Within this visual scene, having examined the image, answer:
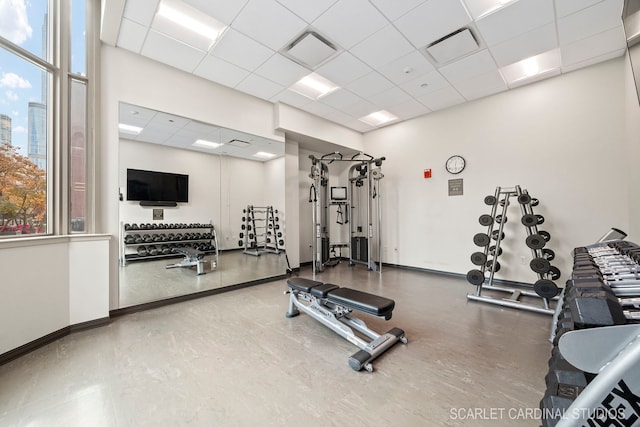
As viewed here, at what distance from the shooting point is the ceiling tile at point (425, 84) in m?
3.92

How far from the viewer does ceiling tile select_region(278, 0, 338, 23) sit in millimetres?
2539

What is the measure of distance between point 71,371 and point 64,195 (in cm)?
179

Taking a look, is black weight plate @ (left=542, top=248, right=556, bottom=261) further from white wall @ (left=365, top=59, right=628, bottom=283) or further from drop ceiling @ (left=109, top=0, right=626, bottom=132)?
drop ceiling @ (left=109, top=0, right=626, bottom=132)

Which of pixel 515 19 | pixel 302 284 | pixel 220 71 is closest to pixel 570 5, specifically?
pixel 515 19

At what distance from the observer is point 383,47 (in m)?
3.22

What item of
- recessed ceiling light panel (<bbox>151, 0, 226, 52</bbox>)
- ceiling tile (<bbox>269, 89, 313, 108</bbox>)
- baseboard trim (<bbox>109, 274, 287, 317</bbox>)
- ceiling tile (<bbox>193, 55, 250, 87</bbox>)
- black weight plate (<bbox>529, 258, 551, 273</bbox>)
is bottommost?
baseboard trim (<bbox>109, 274, 287, 317</bbox>)

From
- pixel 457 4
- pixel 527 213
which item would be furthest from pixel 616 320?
pixel 527 213

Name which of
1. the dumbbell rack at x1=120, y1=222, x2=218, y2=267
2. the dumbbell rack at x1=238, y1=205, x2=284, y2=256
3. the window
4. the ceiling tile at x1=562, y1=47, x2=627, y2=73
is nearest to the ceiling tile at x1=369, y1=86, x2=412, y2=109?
the ceiling tile at x1=562, y1=47, x2=627, y2=73

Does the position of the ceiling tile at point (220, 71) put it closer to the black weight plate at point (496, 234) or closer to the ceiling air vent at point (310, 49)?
the ceiling air vent at point (310, 49)

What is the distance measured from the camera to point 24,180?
2.40m

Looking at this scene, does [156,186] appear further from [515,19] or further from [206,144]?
[515,19]

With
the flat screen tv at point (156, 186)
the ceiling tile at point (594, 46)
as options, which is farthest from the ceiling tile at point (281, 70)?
the ceiling tile at point (594, 46)

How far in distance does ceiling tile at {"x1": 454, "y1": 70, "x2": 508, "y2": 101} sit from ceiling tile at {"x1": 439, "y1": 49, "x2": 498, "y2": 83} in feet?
0.43

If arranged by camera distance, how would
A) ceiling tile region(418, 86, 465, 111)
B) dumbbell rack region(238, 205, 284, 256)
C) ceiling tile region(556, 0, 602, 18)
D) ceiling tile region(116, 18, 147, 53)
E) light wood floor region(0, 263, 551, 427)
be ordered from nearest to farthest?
light wood floor region(0, 263, 551, 427), ceiling tile region(556, 0, 602, 18), ceiling tile region(116, 18, 147, 53), ceiling tile region(418, 86, 465, 111), dumbbell rack region(238, 205, 284, 256)
